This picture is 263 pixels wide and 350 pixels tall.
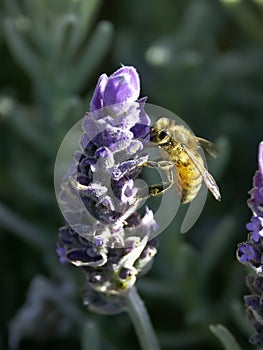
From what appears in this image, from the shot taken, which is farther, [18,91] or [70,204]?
[18,91]

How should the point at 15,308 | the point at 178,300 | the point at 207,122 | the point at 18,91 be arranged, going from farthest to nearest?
1. the point at 18,91
2. the point at 207,122
3. the point at 15,308
4. the point at 178,300

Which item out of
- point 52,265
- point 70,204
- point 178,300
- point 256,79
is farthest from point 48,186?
point 70,204

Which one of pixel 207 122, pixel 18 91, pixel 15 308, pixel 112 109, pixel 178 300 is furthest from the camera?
pixel 18 91

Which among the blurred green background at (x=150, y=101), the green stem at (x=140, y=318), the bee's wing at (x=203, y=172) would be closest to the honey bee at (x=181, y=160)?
the bee's wing at (x=203, y=172)

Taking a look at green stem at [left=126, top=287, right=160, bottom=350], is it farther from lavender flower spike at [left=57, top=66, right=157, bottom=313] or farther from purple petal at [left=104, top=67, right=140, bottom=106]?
purple petal at [left=104, top=67, right=140, bottom=106]

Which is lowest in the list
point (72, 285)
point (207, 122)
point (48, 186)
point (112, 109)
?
point (72, 285)

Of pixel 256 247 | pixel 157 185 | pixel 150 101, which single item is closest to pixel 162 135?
pixel 157 185

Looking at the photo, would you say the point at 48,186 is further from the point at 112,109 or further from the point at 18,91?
the point at 112,109
